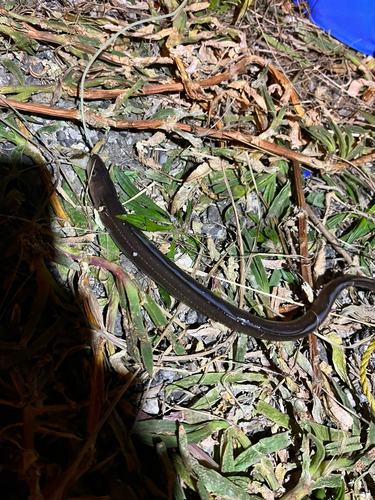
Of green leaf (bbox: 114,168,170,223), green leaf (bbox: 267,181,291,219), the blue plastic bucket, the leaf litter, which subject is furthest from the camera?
the blue plastic bucket

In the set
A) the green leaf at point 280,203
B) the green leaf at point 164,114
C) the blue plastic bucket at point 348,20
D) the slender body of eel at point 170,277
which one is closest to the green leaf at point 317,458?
the slender body of eel at point 170,277

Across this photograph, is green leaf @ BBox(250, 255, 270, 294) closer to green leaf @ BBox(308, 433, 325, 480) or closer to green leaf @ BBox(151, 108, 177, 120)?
green leaf @ BBox(308, 433, 325, 480)

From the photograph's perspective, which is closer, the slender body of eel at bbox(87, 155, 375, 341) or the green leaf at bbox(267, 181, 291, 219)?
the slender body of eel at bbox(87, 155, 375, 341)

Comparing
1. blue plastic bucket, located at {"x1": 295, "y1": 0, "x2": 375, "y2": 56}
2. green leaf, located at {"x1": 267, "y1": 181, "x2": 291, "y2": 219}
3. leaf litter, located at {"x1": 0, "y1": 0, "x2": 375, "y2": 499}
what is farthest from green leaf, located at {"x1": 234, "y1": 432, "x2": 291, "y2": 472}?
blue plastic bucket, located at {"x1": 295, "y1": 0, "x2": 375, "y2": 56}

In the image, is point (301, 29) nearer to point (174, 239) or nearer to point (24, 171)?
point (174, 239)

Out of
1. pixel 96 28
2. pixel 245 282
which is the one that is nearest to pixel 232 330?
pixel 245 282

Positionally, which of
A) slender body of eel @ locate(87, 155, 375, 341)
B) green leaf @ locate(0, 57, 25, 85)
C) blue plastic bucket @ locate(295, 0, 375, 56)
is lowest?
slender body of eel @ locate(87, 155, 375, 341)

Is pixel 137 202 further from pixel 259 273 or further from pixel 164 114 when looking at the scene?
pixel 259 273

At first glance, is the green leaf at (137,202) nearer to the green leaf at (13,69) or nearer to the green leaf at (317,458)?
the green leaf at (13,69)
